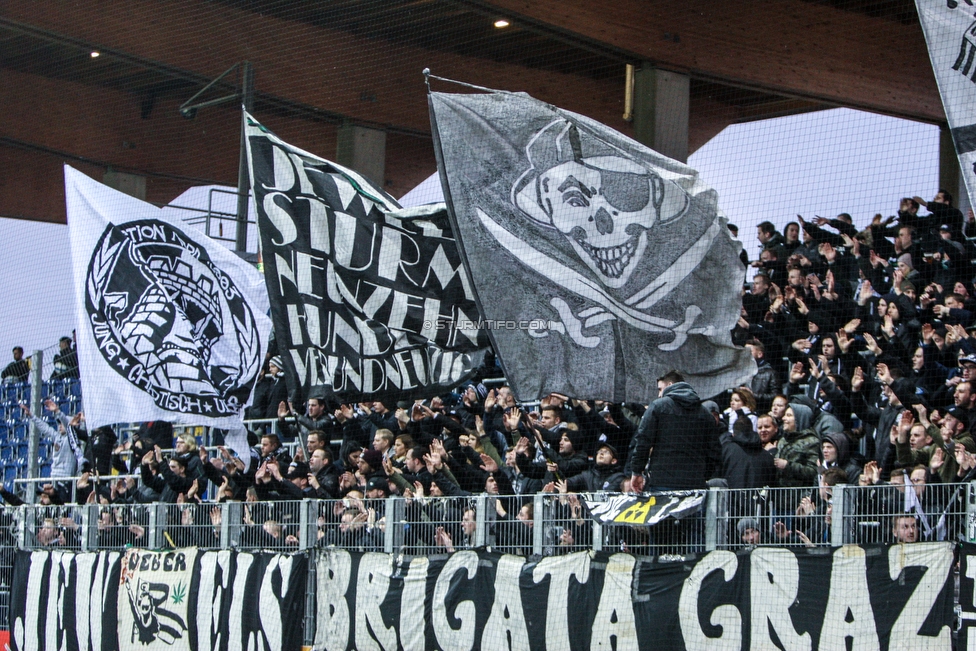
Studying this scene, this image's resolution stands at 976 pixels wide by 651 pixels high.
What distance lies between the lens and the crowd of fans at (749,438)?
8.26 meters

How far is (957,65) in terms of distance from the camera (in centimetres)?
687

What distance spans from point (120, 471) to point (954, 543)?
11.8 m

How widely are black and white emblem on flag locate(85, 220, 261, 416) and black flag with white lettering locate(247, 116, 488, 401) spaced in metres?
1.94

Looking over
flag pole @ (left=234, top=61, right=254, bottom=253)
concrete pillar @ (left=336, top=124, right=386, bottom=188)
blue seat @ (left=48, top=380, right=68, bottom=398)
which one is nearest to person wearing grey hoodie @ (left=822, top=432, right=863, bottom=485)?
flag pole @ (left=234, top=61, right=254, bottom=253)

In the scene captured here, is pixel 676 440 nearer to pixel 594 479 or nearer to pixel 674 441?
pixel 674 441

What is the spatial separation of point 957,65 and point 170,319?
27.3 ft

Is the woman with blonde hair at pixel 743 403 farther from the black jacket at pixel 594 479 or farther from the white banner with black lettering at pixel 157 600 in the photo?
the white banner with black lettering at pixel 157 600

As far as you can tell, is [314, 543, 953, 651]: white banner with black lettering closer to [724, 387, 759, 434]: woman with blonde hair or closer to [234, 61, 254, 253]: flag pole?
[724, 387, 759, 434]: woman with blonde hair

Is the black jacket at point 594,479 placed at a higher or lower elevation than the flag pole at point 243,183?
lower

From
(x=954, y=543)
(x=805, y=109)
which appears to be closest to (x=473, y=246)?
(x=954, y=543)

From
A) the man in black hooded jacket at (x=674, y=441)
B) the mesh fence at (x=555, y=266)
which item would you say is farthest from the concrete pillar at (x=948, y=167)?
the man in black hooded jacket at (x=674, y=441)

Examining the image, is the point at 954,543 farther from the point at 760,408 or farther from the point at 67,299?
the point at 67,299

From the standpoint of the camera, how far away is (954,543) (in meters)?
6.87

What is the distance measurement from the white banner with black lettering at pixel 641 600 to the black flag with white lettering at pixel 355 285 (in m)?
1.72
